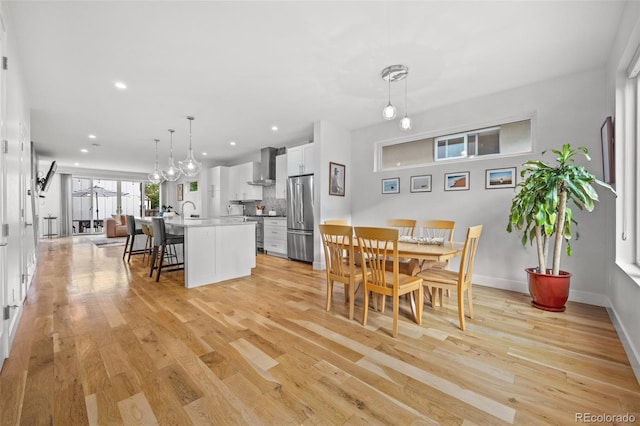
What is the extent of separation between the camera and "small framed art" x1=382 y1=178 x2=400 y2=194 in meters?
4.47

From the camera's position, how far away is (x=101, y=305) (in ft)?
9.42

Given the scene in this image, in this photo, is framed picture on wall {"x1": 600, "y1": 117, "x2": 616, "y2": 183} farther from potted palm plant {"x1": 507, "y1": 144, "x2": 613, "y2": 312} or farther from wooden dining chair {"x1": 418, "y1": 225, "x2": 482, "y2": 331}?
wooden dining chair {"x1": 418, "y1": 225, "x2": 482, "y2": 331}

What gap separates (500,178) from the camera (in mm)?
3502

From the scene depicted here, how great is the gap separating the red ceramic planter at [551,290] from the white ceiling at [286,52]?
7.27ft

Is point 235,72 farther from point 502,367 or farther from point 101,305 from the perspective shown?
point 502,367

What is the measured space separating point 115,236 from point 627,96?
11.9 m

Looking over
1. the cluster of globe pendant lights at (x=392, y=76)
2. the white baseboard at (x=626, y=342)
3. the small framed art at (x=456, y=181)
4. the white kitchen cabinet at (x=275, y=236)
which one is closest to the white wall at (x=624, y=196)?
the white baseboard at (x=626, y=342)

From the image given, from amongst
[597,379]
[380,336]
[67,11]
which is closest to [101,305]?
[67,11]

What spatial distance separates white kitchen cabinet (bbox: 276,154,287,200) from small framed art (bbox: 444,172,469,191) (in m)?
3.44

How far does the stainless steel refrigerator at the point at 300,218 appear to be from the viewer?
498cm

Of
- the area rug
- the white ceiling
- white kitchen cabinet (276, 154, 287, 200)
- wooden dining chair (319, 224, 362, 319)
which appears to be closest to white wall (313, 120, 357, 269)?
the white ceiling

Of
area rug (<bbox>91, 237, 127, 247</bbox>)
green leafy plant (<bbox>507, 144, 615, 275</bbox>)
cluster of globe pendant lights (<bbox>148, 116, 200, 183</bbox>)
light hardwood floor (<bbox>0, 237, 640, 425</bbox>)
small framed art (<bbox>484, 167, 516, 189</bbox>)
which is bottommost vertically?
light hardwood floor (<bbox>0, 237, 640, 425</bbox>)

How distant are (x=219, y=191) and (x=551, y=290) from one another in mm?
7297

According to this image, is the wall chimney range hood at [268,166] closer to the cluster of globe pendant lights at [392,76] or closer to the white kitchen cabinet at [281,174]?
the white kitchen cabinet at [281,174]
